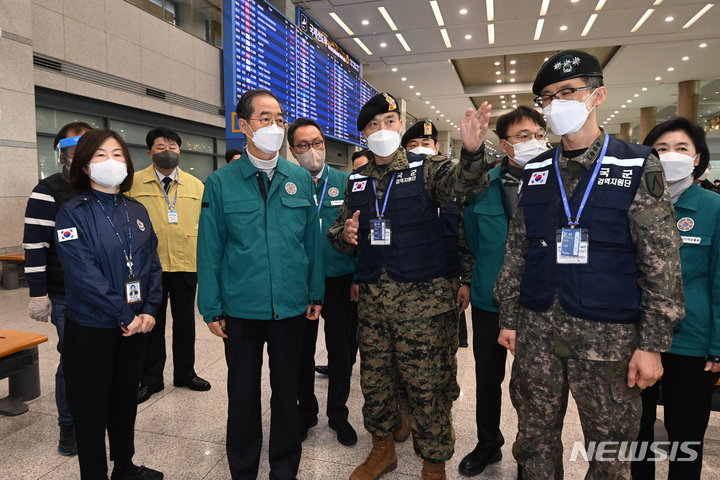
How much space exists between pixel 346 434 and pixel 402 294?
949 millimetres

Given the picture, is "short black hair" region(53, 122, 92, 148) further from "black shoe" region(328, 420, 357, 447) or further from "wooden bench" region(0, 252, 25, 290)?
"wooden bench" region(0, 252, 25, 290)

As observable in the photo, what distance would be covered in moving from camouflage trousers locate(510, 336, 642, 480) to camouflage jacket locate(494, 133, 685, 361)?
1.8 inches

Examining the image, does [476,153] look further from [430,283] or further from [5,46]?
[5,46]

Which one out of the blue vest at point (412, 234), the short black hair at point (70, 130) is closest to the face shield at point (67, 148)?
the short black hair at point (70, 130)

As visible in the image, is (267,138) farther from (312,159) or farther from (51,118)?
(51,118)

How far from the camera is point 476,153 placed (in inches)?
57.9

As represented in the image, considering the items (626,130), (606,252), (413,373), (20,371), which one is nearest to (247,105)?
(413,373)

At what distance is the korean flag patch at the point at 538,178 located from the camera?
1.47 meters

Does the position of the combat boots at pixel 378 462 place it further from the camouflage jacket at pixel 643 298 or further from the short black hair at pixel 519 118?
the short black hair at pixel 519 118

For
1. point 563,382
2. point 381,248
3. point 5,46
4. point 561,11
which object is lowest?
point 563,382

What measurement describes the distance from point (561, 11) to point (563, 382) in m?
7.85

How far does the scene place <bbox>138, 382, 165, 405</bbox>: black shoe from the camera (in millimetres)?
2689

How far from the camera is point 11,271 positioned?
5.08 metres

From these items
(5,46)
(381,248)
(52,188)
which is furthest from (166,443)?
(5,46)
